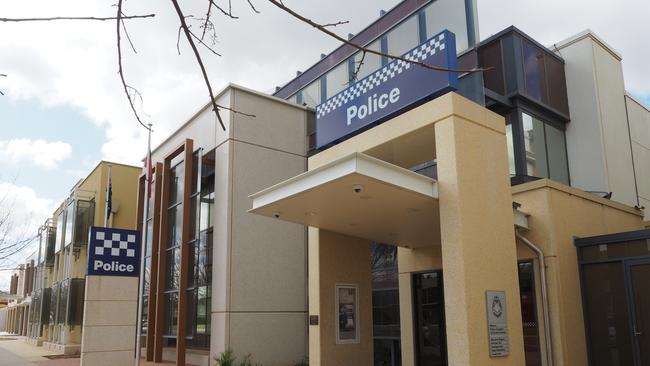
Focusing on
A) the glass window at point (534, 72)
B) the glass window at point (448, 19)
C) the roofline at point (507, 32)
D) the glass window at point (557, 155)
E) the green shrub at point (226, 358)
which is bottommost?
the green shrub at point (226, 358)

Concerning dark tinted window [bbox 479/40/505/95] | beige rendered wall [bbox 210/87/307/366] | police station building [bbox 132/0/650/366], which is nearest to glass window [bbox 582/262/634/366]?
police station building [bbox 132/0/650/366]

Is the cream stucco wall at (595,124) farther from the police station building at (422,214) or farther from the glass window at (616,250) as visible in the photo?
the glass window at (616,250)

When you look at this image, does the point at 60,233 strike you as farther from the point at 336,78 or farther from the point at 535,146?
the point at 535,146

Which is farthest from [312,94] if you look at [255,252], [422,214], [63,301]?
[63,301]

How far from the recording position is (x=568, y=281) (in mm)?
10516

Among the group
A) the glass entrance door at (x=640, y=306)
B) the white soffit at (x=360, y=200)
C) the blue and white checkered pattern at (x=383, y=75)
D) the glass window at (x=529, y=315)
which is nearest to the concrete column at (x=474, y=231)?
the white soffit at (x=360, y=200)

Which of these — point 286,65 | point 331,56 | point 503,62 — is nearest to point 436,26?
point 503,62

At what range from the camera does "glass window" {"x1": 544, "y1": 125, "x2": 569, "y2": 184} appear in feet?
45.0

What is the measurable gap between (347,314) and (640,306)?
5.09m

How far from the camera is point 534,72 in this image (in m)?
13.6

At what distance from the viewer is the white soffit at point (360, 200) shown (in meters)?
7.89

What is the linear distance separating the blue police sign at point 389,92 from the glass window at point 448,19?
15.6 feet

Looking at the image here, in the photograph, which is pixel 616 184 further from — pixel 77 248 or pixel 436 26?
pixel 77 248

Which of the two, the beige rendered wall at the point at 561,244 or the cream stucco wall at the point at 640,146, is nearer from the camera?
the beige rendered wall at the point at 561,244
